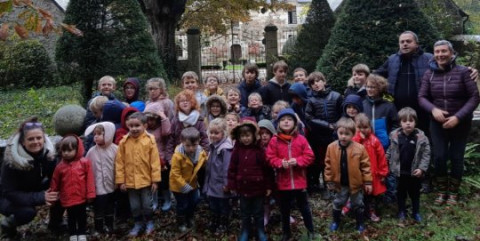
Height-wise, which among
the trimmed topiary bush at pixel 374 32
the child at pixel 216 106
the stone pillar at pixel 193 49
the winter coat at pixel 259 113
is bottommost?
the winter coat at pixel 259 113

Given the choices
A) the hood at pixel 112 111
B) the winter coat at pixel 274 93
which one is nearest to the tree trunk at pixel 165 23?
the winter coat at pixel 274 93

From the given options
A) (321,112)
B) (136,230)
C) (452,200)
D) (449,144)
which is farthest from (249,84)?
(452,200)

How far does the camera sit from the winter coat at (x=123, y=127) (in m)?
4.77

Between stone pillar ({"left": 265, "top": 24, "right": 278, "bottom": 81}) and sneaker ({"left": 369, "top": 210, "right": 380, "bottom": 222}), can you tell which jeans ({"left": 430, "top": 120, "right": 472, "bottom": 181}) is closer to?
sneaker ({"left": 369, "top": 210, "right": 380, "bottom": 222})

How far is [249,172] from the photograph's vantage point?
4.28m

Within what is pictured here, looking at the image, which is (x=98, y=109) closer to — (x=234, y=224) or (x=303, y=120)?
(x=234, y=224)

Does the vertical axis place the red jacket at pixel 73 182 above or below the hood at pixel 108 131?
below

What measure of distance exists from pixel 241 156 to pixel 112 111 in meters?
1.69

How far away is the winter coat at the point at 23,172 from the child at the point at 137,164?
2.45ft

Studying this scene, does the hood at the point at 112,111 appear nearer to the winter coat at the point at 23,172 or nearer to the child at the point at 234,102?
the winter coat at the point at 23,172

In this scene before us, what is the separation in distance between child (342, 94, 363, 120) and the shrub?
14733mm

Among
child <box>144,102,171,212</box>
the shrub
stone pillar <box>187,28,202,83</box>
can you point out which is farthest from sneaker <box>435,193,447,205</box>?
the shrub

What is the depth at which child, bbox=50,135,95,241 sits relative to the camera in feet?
14.4

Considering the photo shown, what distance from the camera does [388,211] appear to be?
16.8 ft
